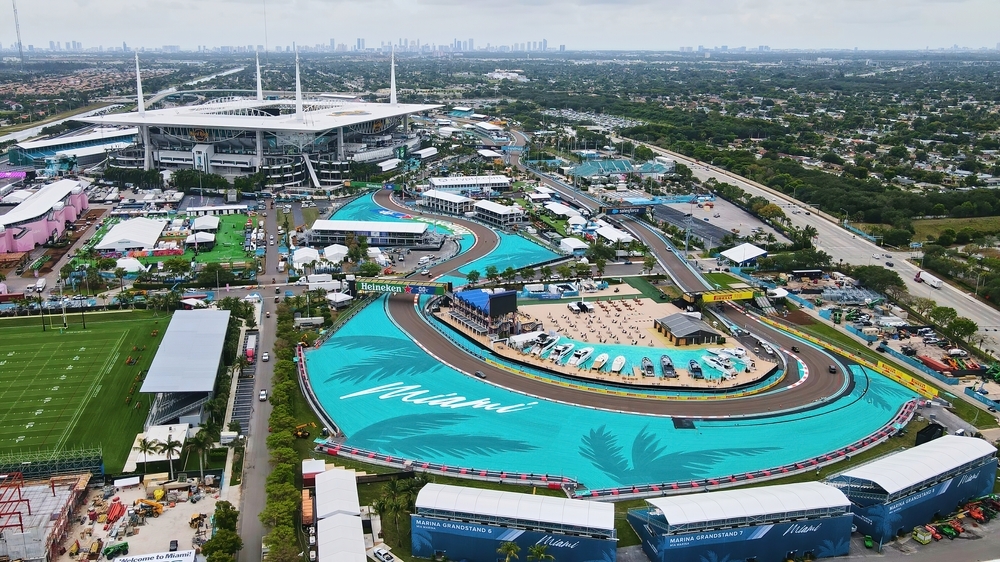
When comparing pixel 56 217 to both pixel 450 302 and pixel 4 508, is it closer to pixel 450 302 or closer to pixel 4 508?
pixel 450 302

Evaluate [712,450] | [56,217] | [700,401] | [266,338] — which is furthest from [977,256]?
[56,217]

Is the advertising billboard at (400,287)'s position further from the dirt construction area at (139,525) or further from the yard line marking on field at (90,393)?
the dirt construction area at (139,525)

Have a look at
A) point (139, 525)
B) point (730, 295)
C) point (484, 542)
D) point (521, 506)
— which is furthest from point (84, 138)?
point (521, 506)

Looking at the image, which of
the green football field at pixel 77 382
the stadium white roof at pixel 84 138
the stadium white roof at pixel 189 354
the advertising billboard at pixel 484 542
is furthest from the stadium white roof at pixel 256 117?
the advertising billboard at pixel 484 542

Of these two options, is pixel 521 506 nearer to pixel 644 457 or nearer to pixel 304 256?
pixel 644 457

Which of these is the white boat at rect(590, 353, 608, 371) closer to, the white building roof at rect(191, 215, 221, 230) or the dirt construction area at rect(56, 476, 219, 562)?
the dirt construction area at rect(56, 476, 219, 562)
